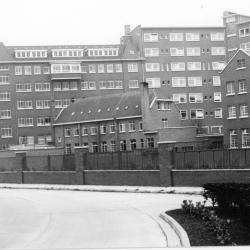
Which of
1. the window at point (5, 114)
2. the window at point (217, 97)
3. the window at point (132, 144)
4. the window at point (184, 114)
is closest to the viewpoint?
the window at point (132, 144)

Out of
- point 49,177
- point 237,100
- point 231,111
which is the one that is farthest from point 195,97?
point 49,177

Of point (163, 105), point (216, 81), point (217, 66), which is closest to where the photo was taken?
point (163, 105)

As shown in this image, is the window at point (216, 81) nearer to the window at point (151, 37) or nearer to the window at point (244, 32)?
the window at point (151, 37)

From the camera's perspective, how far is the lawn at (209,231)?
963cm

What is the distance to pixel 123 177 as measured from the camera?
1389 inches

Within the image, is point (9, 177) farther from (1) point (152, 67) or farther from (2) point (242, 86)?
(1) point (152, 67)

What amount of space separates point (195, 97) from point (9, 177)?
51.7 meters

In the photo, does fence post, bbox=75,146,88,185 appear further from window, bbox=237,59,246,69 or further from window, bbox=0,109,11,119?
window, bbox=0,109,11,119

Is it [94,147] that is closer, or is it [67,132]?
[94,147]

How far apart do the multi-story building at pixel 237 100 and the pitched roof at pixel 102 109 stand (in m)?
15.0

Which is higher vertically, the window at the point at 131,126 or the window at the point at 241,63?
the window at the point at 241,63

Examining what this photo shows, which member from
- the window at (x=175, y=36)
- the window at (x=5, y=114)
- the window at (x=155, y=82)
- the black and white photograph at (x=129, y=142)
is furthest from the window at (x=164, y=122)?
the window at (x=5, y=114)

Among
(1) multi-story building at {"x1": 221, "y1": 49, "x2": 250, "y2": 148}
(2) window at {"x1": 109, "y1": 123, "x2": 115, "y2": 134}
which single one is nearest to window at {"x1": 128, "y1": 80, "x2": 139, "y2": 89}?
(2) window at {"x1": 109, "y1": 123, "x2": 115, "y2": 134}

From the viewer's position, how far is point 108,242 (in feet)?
41.9
